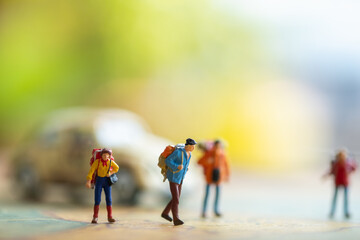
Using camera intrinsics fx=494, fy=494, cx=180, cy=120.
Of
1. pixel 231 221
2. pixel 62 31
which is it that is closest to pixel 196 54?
pixel 62 31

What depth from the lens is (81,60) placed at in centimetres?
2634

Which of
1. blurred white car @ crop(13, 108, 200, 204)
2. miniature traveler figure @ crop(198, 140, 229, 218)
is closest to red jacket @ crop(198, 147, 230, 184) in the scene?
miniature traveler figure @ crop(198, 140, 229, 218)

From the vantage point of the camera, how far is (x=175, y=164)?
23.1 ft

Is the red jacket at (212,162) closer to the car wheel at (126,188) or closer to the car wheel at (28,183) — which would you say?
the car wheel at (126,188)

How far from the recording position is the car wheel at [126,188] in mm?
10125

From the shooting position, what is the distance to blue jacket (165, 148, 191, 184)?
278 inches

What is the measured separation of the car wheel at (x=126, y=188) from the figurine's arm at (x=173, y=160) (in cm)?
317

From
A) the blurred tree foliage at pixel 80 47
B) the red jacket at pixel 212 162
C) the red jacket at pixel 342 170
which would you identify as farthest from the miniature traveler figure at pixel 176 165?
the blurred tree foliage at pixel 80 47

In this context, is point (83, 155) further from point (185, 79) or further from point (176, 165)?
point (185, 79)

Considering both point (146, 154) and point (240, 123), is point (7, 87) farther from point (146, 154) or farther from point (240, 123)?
point (146, 154)

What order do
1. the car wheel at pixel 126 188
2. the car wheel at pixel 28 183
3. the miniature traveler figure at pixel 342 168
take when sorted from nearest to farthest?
the miniature traveler figure at pixel 342 168 < the car wheel at pixel 126 188 < the car wheel at pixel 28 183

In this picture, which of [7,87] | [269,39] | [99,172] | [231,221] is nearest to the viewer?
[99,172]

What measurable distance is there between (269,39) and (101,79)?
29.4ft

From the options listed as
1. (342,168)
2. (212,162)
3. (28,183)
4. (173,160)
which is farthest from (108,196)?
(28,183)
